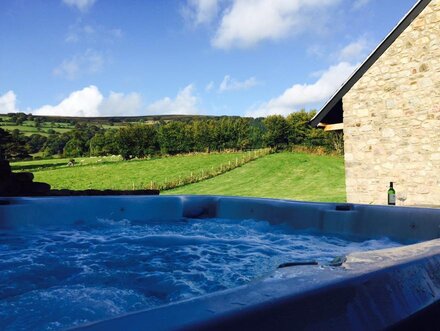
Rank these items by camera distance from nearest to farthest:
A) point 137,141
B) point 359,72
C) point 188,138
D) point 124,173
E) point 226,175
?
1. point 359,72
2. point 226,175
3. point 124,173
4. point 188,138
5. point 137,141

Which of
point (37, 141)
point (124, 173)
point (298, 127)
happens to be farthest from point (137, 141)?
point (298, 127)

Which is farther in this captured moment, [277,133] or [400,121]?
[277,133]

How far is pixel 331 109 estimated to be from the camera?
8594 millimetres

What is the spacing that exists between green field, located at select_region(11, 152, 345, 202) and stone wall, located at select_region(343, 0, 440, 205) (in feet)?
11.0

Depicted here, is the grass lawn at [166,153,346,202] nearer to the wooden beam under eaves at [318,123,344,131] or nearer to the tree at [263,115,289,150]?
the wooden beam under eaves at [318,123,344,131]

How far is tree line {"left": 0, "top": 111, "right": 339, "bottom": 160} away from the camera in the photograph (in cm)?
2833

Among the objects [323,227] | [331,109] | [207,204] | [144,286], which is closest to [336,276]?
[144,286]

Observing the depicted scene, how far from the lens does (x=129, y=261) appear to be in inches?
128

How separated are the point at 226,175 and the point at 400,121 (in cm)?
1313

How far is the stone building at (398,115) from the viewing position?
6980mm

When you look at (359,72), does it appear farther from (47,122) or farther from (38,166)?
(47,122)

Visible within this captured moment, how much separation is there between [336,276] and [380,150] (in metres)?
7.17

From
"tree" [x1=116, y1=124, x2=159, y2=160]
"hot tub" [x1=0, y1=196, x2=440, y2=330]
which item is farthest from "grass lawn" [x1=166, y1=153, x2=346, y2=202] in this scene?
"tree" [x1=116, y1=124, x2=159, y2=160]

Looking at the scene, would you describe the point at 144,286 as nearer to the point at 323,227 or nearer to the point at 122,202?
the point at 323,227
